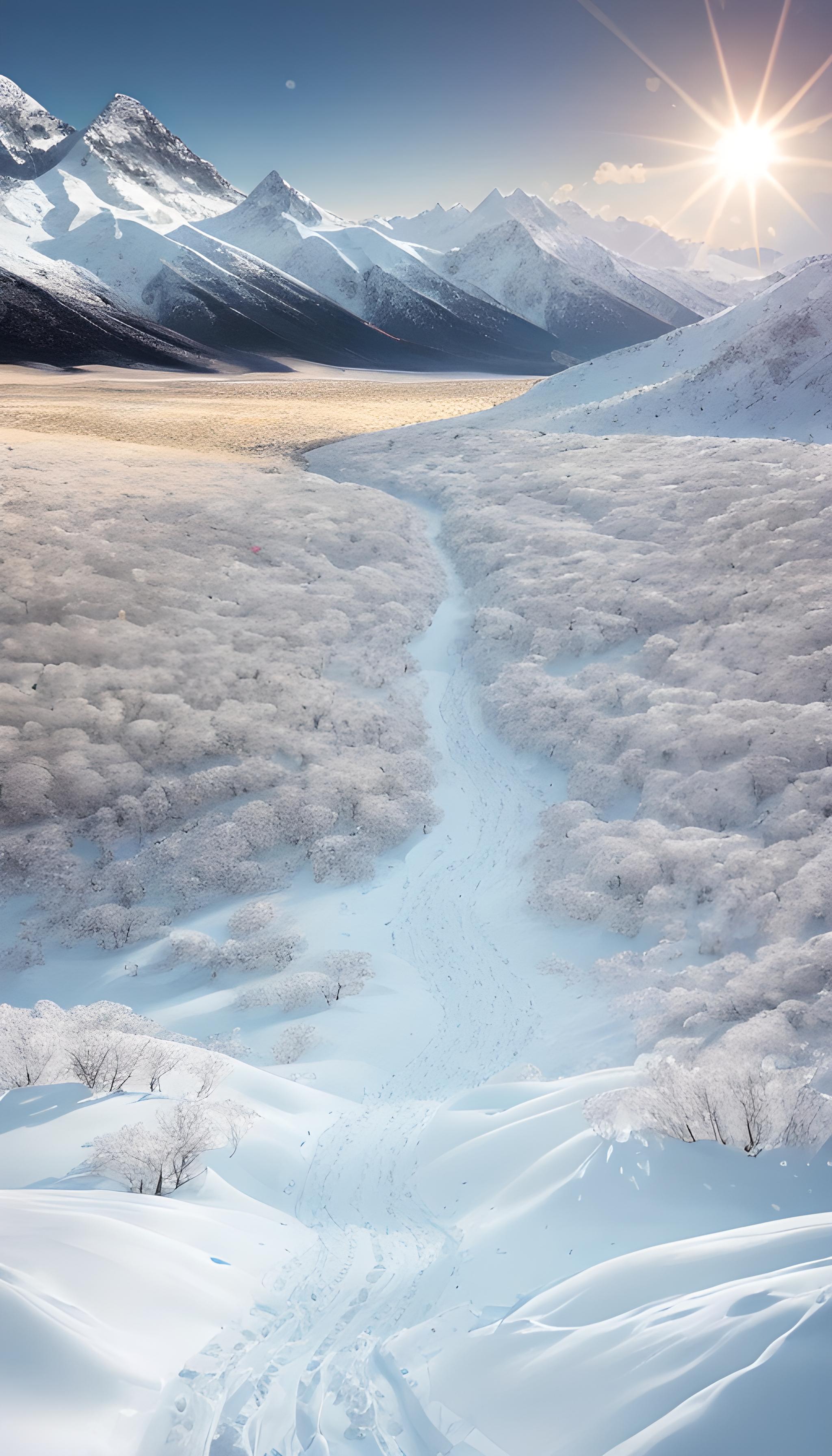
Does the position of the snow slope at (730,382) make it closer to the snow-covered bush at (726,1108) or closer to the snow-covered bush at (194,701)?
the snow-covered bush at (194,701)

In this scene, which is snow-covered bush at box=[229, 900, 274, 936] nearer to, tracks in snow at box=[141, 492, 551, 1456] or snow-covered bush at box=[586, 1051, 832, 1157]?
tracks in snow at box=[141, 492, 551, 1456]

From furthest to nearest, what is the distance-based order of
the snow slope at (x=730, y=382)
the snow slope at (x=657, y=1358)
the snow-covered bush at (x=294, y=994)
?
1. the snow slope at (x=730, y=382)
2. the snow-covered bush at (x=294, y=994)
3. the snow slope at (x=657, y=1358)

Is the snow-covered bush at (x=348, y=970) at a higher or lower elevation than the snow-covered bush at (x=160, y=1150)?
higher

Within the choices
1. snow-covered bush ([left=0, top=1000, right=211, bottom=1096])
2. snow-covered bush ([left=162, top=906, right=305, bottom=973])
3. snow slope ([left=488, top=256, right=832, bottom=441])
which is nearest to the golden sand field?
snow slope ([left=488, top=256, right=832, bottom=441])

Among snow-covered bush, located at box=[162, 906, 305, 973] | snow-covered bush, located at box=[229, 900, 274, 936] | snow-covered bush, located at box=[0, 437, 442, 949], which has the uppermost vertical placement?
snow-covered bush, located at box=[0, 437, 442, 949]

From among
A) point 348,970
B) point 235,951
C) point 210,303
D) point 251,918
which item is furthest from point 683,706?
point 210,303

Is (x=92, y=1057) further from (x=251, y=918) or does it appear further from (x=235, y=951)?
(x=251, y=918)

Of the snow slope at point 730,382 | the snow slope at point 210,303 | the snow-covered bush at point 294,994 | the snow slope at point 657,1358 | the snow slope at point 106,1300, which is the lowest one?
the snow slope at point 657,1358

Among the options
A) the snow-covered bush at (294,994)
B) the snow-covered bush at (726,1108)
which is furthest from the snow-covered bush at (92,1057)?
the snow-covered bush at (726,1108)
